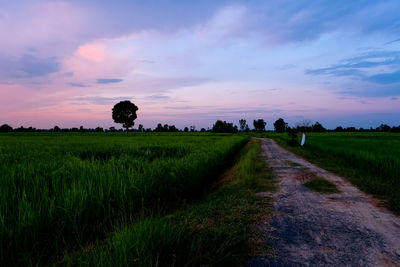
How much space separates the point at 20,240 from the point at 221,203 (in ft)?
9.06

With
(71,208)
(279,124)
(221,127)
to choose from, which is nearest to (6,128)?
(221,127)

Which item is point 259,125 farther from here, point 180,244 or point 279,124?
point 180,244

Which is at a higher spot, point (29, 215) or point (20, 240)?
point (29, 215)

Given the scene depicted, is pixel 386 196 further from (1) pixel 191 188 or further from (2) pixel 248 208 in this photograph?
(1) pixel 191 188

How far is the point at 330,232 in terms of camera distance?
8.80ft

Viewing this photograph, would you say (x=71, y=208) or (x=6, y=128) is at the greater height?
(x=6, y=128)

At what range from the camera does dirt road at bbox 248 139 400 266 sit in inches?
81.7

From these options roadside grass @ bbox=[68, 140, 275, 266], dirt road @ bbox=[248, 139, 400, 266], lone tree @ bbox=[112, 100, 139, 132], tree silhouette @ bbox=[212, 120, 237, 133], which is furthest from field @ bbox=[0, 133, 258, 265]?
tree silhouette @ bbox=[212, 120, 237, 133]

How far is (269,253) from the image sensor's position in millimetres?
2145

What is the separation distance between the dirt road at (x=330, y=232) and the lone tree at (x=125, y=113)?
229 feet

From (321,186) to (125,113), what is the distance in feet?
229

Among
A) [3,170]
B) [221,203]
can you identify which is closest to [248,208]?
[221,203]

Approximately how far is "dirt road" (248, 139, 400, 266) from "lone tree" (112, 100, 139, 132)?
6966cm

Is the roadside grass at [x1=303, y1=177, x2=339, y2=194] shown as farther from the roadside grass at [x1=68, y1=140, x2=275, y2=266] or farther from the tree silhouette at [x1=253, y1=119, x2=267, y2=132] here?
the tree silhouette at [x1=253, y1=119, x2=267, y2=132]
